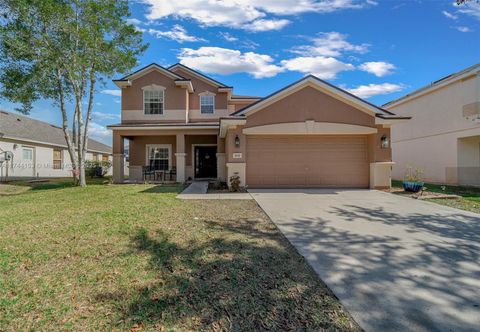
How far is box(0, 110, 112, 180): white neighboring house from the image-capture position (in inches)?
801

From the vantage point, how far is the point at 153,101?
18078mm

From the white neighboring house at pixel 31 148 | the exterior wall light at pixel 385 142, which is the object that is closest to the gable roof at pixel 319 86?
the exterior wall light at pixel 385 142

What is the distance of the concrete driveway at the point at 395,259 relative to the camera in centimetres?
287

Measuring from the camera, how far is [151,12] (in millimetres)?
13469

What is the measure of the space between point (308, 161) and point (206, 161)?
320 inches

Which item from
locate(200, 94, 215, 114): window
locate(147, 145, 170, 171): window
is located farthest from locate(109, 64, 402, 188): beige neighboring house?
locate(147, 145, 170, 171): window

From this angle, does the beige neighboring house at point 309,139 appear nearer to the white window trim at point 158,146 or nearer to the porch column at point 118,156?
the white window trim at point 158,146

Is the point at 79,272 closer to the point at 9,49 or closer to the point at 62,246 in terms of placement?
the point at 62,246

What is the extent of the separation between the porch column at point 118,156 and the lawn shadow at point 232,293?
13.0 meters

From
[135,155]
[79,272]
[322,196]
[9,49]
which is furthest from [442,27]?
[9,49]

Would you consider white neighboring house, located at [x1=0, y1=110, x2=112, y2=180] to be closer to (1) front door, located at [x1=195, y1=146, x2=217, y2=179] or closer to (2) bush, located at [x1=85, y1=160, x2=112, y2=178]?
(2) bush, located at [x1=85, y1=160, x2=112, y2=178]

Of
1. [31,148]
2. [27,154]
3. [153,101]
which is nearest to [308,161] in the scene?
[153,101]

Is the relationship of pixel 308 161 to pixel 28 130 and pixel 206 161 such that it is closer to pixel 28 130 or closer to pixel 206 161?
pixel 206 161

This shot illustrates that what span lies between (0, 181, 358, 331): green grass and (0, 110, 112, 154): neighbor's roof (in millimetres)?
19153
